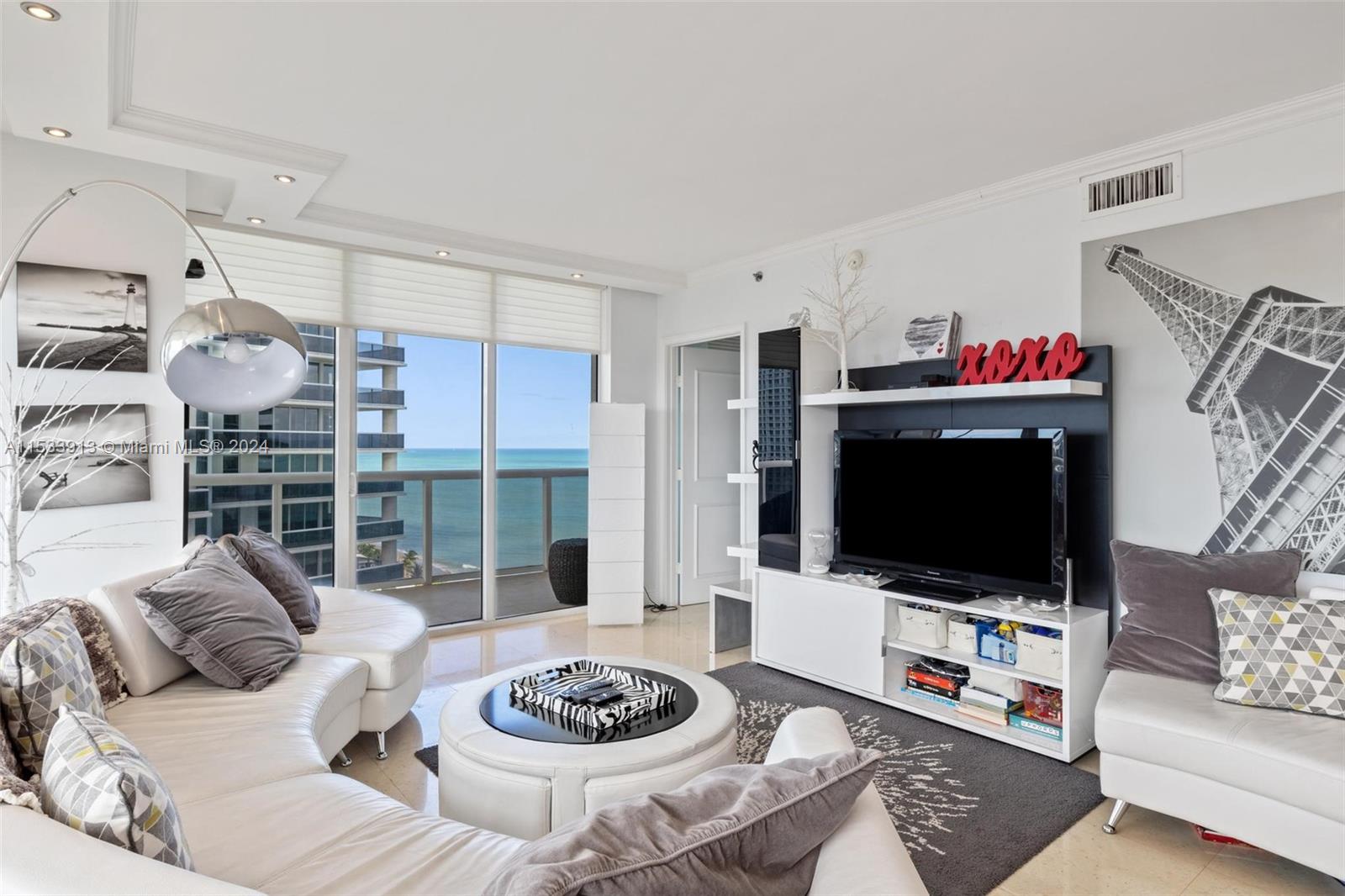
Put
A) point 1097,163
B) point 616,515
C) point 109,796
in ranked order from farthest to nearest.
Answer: point 616,515, point 1097,163, point 109,796

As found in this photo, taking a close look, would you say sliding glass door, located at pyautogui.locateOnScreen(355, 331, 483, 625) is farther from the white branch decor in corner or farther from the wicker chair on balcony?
the white branch decor in corner

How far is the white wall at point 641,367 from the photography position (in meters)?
5.73

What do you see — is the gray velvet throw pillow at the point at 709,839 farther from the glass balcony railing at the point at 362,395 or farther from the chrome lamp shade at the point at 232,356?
the glass balcony railing at the point at 362,395

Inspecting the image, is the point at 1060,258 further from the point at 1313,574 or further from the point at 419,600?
the point at 419,600

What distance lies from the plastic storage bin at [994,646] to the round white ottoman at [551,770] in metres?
1.60

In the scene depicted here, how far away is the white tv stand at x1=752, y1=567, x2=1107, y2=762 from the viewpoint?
9.99ft

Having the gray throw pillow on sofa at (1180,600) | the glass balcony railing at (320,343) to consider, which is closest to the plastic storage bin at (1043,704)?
the gray throw pillow on sofa at (1180,600)

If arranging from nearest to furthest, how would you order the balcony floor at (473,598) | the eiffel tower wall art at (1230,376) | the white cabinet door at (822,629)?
the eiffel tower wall art at (1230,376), the white cabinet door at (822,629), the balcony floor at (473,598)

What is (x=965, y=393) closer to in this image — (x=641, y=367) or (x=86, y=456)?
(x=641, y=367)

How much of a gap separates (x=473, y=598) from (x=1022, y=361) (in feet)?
12.4

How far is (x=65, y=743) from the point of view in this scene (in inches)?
51.3

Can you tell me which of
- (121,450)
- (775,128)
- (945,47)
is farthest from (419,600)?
(945,47)

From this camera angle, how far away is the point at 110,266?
10.8 ft

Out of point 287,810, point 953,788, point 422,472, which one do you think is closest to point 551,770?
Result: point 287,810
